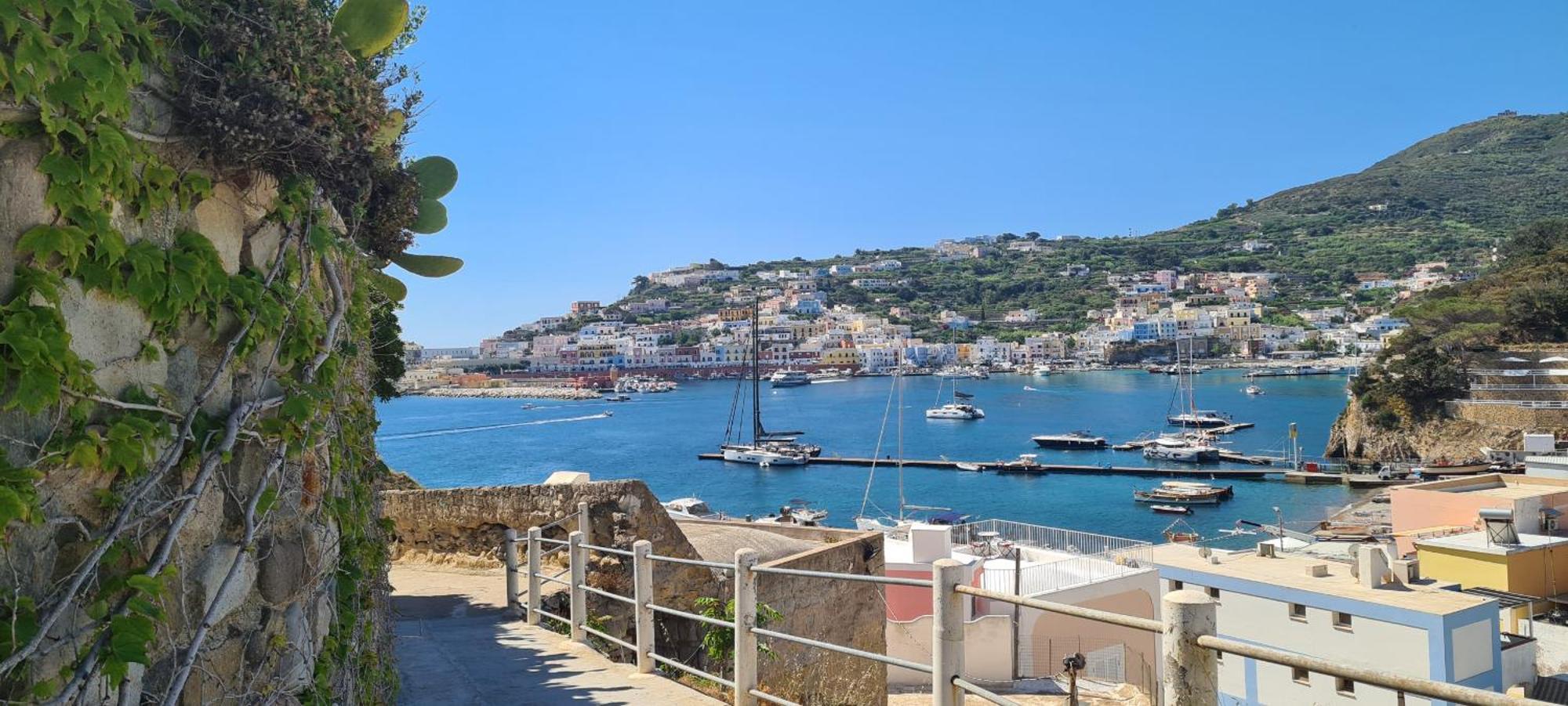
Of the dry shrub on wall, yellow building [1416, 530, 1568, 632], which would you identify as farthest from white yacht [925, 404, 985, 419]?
the dry shrub on wall

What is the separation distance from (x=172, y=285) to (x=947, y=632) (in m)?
2.50

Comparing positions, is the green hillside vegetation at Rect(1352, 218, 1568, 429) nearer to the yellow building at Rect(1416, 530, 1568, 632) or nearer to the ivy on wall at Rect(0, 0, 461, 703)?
the yellow building at Rect(1416, 530, 1568, 632)

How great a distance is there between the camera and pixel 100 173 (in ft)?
7.77

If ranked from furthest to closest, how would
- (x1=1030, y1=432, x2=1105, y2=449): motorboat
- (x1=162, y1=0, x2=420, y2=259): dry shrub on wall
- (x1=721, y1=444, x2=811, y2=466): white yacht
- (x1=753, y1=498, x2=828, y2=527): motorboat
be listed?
(x1=1030, y1=432, x2=1105, y2=449): motorboat
(x1=721, y1=444, x2=811, y2=466): white yacht
(x1=753, y1=498, x2=828, y2=527): motorboat
(x1=162, y1=0, x2=420, y2=259): dry shrub on wall

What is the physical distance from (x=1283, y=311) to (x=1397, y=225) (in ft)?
150

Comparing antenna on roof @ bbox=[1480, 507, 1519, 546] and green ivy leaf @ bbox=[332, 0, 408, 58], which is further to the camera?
antenna on roof @ bbox=[1480, 507, 1519, 546]

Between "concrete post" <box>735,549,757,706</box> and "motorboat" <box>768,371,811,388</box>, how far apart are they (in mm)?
127748

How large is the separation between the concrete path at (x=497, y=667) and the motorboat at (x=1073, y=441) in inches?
2439

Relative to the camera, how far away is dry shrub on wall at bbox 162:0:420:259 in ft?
9.02

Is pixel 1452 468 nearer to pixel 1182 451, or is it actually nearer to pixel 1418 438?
pixel 1418 438

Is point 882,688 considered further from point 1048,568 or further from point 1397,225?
point 1397,225

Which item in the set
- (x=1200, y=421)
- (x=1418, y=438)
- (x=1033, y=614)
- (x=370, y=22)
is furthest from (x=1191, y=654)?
(x=1200, y=421)

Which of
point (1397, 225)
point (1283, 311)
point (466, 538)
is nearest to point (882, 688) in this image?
point (466, 538)

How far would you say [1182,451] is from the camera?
5922cm
